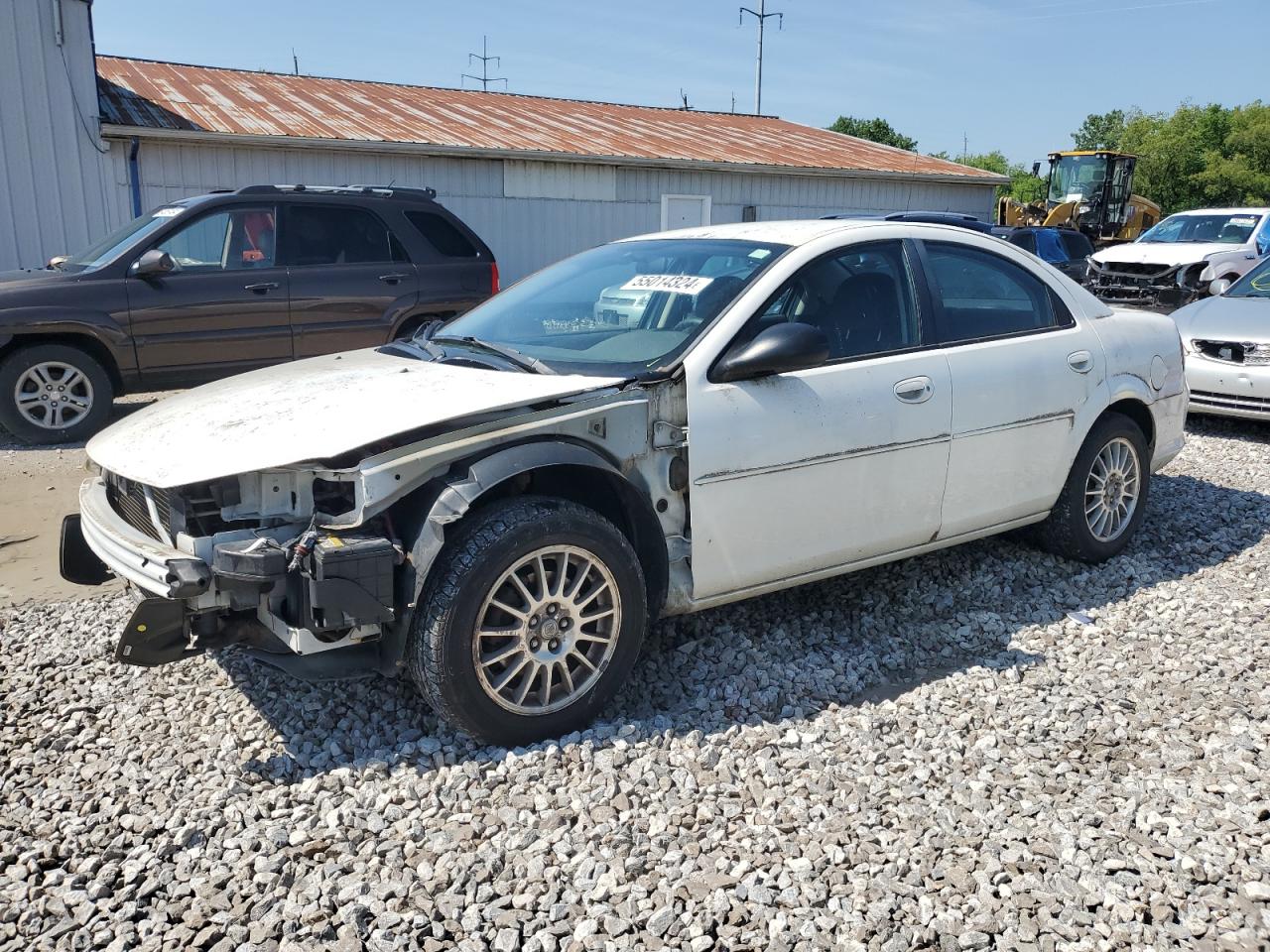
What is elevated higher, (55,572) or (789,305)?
(789,305)

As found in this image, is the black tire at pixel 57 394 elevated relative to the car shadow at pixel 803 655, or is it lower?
elevated

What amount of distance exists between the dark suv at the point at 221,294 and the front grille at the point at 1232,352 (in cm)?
632

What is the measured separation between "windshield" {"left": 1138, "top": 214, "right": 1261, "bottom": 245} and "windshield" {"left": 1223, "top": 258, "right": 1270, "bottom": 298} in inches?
275

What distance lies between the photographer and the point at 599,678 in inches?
136

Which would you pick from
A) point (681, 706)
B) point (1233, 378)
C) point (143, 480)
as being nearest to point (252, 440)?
point (143, 480)

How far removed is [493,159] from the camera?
15.0 meters

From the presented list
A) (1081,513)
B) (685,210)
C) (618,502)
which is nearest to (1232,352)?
(1081,513)

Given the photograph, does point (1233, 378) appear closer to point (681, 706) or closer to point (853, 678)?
point (853, 678)

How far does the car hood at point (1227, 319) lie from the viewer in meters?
8.39

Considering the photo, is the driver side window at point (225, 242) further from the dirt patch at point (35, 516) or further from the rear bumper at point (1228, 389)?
the rear bumper at point (1228, 389)

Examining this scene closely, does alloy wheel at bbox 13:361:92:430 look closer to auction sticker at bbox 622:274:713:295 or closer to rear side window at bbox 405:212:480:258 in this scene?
rear side window at bbox 405:212:480:258

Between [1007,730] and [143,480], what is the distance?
9.80ft

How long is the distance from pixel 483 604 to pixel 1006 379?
2612mm

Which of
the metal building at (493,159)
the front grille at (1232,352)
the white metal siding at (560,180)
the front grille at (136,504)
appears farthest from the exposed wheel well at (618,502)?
the white metal siding at (560,180)
